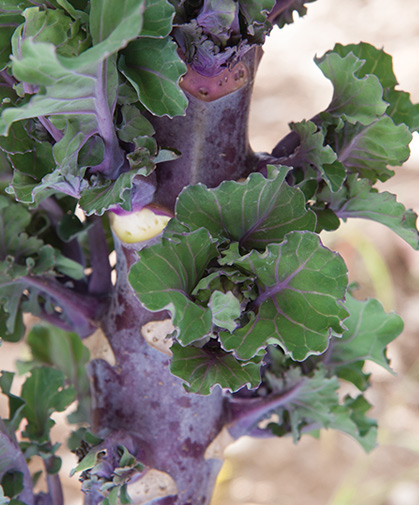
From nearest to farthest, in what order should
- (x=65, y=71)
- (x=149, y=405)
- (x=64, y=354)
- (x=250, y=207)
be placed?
(x=65, y=71) < (x=250, y=207) < (x=149, y=405) < (x=64, y=354)

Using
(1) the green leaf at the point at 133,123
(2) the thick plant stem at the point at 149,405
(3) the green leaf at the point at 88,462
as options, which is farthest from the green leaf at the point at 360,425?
(1) the green leaf at the point at 133,123

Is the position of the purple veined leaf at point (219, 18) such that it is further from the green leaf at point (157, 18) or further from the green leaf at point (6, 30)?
the green leaf at point (6, 30)

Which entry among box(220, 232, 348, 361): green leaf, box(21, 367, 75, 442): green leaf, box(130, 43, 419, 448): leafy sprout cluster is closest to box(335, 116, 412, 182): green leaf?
box(130, 43, 419, 448): leafy sprout cluster

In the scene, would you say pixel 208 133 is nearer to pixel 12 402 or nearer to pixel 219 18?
pixel 219 18

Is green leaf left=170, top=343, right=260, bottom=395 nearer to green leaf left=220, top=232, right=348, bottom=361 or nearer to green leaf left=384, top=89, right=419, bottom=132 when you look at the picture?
green leaf left=220, top=232, right=348, bottom=361

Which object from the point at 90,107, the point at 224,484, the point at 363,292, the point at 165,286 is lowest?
the point at 224,484

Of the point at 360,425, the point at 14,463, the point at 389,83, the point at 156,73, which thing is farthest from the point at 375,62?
the point at 14,463

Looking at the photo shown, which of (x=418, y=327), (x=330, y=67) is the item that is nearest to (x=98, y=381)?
(x=330, y=67)

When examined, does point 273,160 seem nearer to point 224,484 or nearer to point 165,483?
point 165,483
